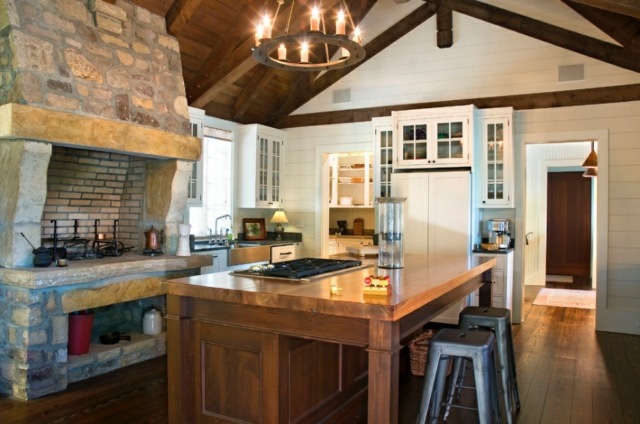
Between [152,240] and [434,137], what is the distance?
3529mm

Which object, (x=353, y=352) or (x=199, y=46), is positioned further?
(x=199, y=46)

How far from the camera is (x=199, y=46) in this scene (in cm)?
583

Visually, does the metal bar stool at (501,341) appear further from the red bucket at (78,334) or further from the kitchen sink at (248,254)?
the kitchen sink at (248,254)

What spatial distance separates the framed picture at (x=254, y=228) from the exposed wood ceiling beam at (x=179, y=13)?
2.99 m

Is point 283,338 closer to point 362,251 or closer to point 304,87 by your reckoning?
point 362,251

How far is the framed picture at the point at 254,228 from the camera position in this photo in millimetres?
7191

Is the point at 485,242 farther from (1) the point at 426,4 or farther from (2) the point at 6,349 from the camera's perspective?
(2) the point at 6,349

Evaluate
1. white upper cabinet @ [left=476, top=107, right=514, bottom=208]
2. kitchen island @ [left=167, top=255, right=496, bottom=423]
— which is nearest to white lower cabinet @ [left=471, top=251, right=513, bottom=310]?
white upper cabinet @ [left=476, top=107, right=514, bottom=208]

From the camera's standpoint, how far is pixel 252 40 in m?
5.49

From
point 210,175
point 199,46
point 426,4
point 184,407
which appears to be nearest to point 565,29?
point 426,4

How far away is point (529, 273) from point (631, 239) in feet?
11.7

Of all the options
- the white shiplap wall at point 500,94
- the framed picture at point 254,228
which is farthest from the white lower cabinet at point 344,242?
the framed picture at point 254,228

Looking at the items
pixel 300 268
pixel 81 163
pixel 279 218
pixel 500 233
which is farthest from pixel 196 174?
pixel 500 233

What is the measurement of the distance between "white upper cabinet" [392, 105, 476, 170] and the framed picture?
2231 mm
